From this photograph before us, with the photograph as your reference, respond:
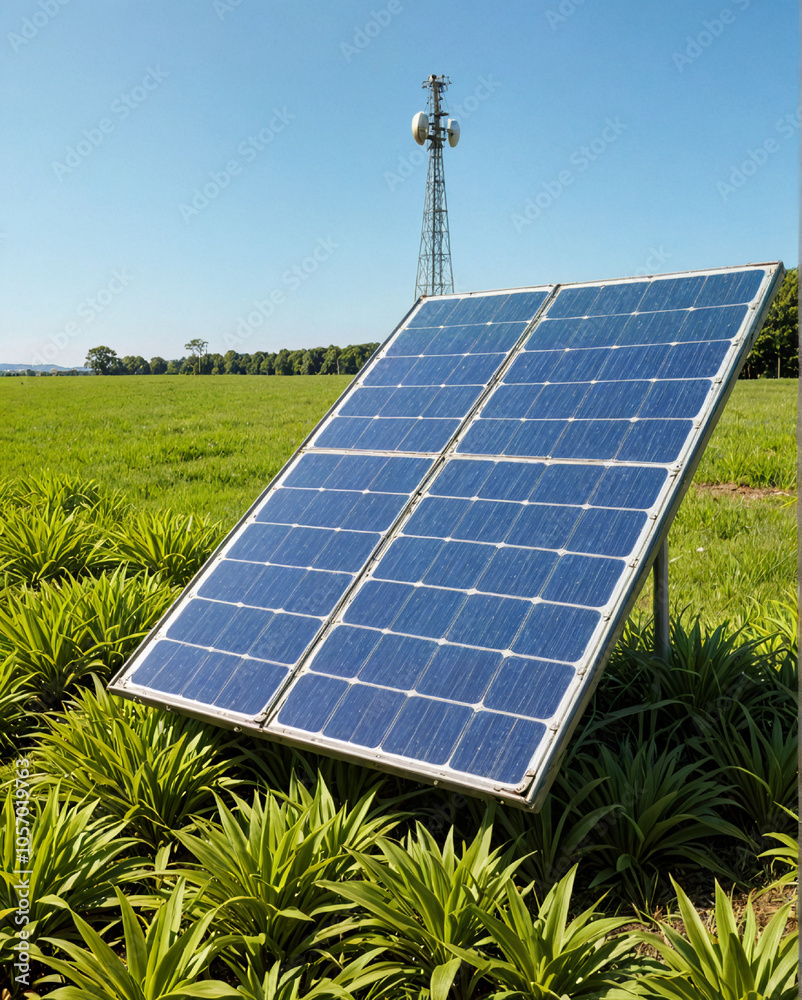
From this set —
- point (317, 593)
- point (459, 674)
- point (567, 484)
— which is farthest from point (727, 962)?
point (317, 593)

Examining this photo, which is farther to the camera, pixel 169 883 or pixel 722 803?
pixel 722 803

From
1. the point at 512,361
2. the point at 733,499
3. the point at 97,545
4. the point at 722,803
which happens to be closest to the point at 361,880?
the point at 722,803

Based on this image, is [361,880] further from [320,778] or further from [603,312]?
[603,312]

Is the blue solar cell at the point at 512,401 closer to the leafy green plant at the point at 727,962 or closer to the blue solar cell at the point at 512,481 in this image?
the blue solar cell at the point at 512,481

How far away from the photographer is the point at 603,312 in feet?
17.5

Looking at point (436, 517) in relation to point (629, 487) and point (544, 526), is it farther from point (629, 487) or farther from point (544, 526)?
point (629, 487)

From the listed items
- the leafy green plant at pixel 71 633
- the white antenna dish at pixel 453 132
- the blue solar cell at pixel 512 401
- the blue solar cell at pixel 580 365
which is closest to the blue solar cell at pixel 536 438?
the blue solar cell at pixel 512 401

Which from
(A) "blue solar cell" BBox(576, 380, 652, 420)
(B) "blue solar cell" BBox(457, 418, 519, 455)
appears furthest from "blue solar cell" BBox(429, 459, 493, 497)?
(A) "blue solar cell" BBox(576, 380, 652, 420)

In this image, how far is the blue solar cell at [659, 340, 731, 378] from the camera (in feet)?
14.3

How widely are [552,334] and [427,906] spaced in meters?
3.90

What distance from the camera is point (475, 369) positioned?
5.51 metres

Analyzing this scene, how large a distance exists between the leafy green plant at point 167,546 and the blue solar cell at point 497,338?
420 centimetres

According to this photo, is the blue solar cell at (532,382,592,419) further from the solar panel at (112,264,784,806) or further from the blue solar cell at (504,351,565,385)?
the blue solar cell at (504,351,565,385)

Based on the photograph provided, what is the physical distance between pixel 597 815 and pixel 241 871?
180cm
